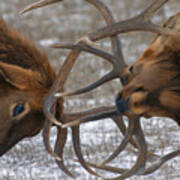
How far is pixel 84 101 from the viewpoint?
609 cm

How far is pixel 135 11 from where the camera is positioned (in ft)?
29.7

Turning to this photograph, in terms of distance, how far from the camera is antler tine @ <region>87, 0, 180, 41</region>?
3.30 metres

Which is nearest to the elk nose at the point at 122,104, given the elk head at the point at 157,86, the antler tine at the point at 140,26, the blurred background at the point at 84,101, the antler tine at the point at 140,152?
the elk head at the point at 157,86

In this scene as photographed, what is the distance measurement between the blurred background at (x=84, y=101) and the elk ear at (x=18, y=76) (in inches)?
40.0

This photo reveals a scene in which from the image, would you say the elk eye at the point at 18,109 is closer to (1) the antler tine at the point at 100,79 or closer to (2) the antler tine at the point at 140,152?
(1) the antler tine at the point at 100,79

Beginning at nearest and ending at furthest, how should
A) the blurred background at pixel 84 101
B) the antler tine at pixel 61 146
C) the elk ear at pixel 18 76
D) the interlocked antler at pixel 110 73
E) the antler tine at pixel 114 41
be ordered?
the interlocked antler at pixel 110 73 < the antler tine at pixel 114 41 < the elk ear at pixel 18 76 < the antler tine at pixel 61 146 < the blurred background at pixel 84 101

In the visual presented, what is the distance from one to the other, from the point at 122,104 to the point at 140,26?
1.67 ft

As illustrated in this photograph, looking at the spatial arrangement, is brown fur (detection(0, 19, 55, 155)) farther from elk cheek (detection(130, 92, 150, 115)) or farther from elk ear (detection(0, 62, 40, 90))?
elk cheek (detection(130, 92, 150, 115))

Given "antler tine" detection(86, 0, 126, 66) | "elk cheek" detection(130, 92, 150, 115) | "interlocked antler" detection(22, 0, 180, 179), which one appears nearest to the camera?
"elk cheek" detection(130, 92, 150, 115)

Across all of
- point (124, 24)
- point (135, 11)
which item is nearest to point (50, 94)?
point (124, 24)

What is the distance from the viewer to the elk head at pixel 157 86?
10.7ft

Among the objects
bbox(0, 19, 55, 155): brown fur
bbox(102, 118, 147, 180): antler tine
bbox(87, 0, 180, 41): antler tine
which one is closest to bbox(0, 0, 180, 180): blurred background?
bbox(102, 118, 147, 180): antler tine

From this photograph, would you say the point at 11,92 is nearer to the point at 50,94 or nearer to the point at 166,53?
the point at 50,94

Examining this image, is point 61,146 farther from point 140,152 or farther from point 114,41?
point 114,41
